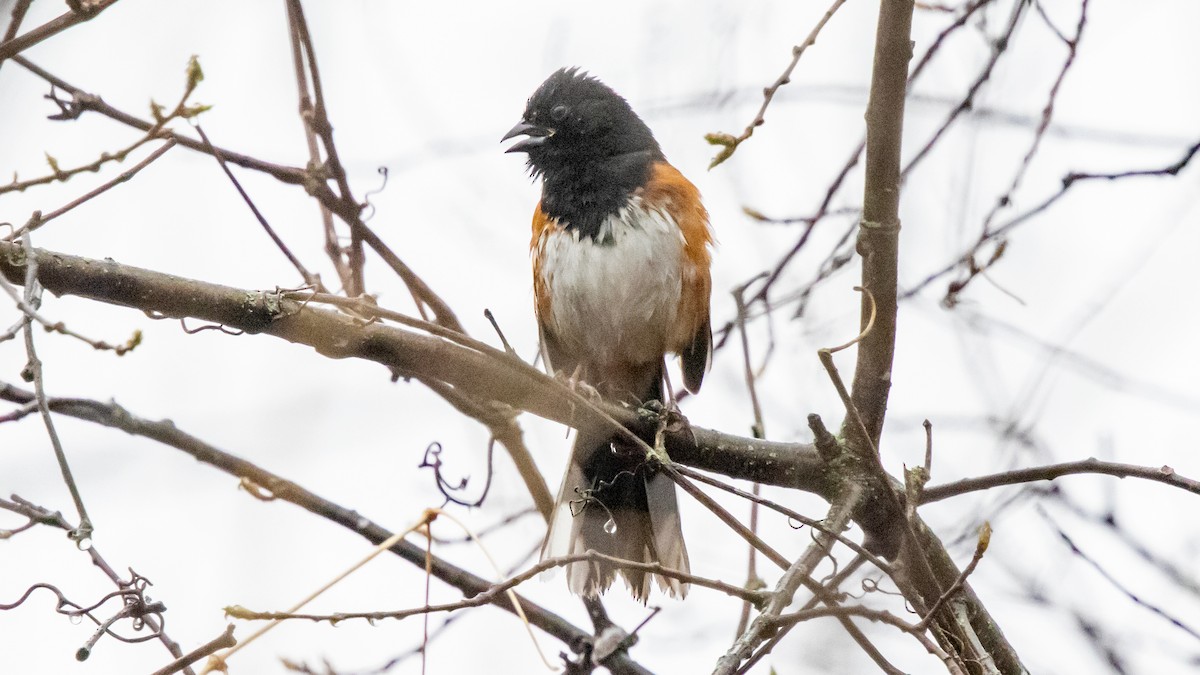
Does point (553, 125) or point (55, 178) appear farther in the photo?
point (553, 125)

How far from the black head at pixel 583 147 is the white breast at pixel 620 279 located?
0.27 ft

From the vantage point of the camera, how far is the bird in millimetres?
3621

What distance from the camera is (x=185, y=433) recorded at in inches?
93.5

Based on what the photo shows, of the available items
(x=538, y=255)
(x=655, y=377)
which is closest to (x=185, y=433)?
(x=538, y=255)

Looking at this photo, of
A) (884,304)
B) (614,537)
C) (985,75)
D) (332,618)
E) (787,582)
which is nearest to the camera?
(332,618)

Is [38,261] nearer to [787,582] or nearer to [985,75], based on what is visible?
[787,582]

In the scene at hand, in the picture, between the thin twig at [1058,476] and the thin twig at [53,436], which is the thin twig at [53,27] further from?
the thin twig at [1058,476]

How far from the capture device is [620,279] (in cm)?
374

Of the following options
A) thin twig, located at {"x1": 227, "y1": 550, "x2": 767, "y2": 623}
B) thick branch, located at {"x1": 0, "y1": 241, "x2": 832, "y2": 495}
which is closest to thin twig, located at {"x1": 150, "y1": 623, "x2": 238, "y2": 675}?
thin twig, located at {"x1": 227, "y1": 550, "x2": 767, "y2": 623}

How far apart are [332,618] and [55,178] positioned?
39.4 inches

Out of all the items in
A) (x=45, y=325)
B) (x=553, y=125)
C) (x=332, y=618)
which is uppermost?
(x=553, y=125)

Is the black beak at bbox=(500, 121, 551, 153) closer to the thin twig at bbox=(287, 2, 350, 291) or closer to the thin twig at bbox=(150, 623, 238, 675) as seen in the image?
the thin twig at bbox=(287, 2, 350, 291)

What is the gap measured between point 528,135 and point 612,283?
80cm

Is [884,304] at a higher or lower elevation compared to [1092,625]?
higher
